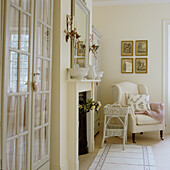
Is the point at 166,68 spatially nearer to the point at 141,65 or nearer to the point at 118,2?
the point at 141,65

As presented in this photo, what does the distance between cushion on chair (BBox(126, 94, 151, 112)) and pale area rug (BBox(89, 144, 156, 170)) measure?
2.94ft

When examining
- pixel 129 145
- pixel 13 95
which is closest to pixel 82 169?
pixel 129 145

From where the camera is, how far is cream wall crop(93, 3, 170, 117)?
18.3 feet

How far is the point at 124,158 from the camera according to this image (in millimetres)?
3686

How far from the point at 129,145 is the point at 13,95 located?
3088 millimetres

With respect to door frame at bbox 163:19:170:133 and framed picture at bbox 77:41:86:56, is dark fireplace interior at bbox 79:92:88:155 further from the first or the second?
door frame at bbox 163:19:170:133

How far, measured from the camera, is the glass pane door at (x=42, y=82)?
2.28 metres

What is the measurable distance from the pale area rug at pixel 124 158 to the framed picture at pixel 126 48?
221 cm

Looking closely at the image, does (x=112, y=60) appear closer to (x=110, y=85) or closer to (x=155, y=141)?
(x=110, y=85)

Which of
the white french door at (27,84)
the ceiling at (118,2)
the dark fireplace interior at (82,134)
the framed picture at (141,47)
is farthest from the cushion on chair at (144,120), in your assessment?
the ceiling at (118,2)

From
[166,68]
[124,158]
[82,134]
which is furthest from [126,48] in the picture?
[124,158]

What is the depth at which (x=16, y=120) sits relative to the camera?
1.91m

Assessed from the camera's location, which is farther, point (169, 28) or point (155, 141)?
point (169, 28)

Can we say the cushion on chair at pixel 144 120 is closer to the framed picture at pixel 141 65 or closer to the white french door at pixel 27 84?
the framed picture at pixel 141 65
